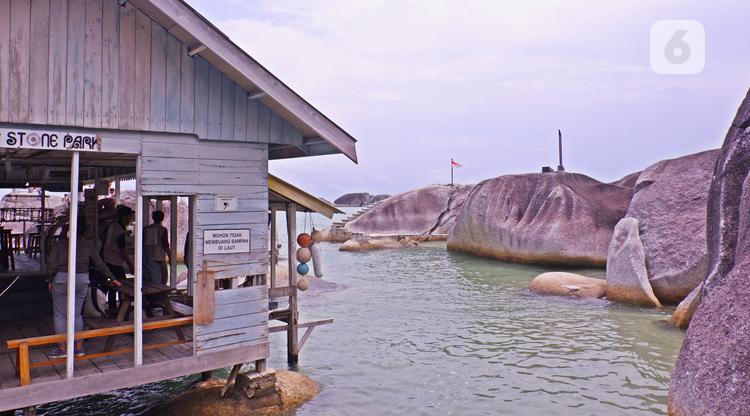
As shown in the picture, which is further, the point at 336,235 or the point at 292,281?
the point at 336,235

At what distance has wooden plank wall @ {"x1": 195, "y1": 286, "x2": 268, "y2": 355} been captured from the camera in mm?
8805

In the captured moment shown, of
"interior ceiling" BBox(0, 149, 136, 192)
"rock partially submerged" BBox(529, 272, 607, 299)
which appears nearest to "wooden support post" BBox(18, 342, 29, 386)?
"interior ceiling" BBox(0, 149, 136, 192)

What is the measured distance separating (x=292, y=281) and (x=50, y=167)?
20.1 feet

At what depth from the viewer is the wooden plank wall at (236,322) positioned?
8805 millimetres

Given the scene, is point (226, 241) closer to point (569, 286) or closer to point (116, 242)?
point (116, 242)

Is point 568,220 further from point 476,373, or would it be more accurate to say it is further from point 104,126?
point 104,126

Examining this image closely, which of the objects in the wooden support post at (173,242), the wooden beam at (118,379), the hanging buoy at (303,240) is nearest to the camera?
the wooden beam at (118,379)

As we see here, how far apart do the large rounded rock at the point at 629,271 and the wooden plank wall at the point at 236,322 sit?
14.9m

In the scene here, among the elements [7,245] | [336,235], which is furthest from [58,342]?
[336,235]

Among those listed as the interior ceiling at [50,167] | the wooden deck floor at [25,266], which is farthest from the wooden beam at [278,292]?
the wooden deck floor at [25,266]

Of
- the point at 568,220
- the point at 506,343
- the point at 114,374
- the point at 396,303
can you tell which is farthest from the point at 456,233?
the point at 114,374

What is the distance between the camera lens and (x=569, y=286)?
21234 millimetres

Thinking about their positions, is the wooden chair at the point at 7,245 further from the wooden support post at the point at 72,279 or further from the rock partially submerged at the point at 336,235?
the rock partially submerged at the point at 336,235

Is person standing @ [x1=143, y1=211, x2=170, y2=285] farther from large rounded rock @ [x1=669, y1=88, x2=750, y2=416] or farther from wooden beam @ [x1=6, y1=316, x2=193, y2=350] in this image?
large rounded rock @ [x1=669, y1=88, x2=750, y2=416]
